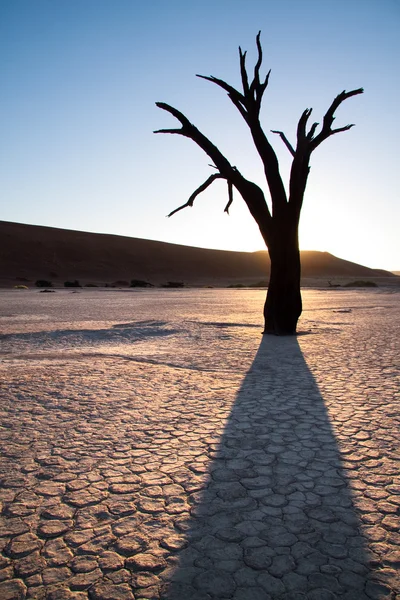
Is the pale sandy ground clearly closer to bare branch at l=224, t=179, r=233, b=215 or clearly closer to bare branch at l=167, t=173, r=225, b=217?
bare branch at l=167, t=173, r=225, b=217

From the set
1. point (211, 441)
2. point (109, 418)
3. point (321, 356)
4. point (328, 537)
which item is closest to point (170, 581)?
point (328, 537)

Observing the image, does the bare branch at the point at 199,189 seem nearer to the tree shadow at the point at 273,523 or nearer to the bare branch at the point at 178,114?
the bare branch at the point at 178,114

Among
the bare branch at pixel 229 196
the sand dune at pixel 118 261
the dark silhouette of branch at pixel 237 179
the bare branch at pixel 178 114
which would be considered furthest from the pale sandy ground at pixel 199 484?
the sand dune at pixel 118 261

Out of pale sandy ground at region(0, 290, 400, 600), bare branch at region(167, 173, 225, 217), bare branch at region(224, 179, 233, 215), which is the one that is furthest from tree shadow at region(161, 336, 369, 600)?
bare branch at region(224, 179, 233, 215)

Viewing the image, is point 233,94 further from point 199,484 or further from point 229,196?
point 199,484

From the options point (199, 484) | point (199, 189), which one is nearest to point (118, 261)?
point (199, 189)

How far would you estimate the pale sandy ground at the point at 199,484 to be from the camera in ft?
6.83

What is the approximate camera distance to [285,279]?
10.7 meters

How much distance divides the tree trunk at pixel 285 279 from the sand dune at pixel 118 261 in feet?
163

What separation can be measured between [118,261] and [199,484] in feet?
262

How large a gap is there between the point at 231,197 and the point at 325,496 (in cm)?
982

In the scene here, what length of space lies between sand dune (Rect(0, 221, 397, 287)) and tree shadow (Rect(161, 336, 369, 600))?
184 feet

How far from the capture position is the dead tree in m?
10.6

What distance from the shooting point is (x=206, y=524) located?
2488 millimetres
